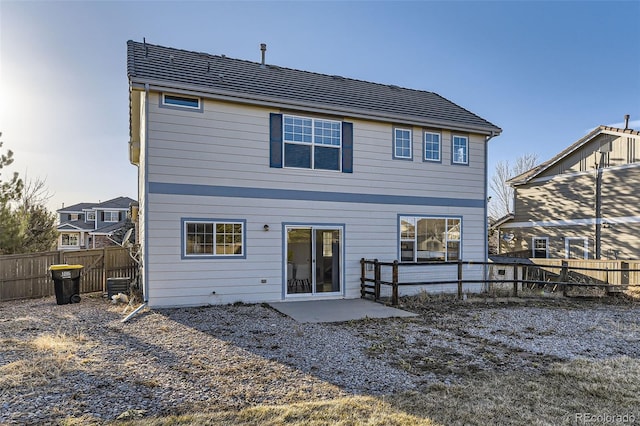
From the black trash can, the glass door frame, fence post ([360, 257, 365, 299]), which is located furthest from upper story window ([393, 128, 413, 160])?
the black trash can

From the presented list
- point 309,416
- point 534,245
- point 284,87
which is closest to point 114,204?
point 284,87

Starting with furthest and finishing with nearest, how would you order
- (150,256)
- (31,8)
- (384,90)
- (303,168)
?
(384,90) < (303,168) < (31,8) < (150,256)

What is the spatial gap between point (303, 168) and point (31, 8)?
25.4 ft

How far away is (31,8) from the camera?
940 cm

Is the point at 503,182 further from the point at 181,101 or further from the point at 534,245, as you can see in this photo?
the point at 181,101

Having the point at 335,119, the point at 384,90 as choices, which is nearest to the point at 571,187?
the point at 384,90

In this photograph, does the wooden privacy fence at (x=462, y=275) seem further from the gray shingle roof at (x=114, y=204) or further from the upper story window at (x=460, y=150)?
the gray shingle roof at (x=114, y=204)

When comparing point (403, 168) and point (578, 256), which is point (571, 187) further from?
point (403, 168)

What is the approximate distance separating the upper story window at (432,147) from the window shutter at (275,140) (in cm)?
465

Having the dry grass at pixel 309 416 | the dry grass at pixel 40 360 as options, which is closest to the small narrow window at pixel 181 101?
the dry grass at pixel 40 360

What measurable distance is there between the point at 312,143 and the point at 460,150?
16.7 feet

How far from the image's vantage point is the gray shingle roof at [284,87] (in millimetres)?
9406

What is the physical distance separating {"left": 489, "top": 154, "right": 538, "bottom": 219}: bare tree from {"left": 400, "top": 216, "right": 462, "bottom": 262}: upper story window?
90.9 ft

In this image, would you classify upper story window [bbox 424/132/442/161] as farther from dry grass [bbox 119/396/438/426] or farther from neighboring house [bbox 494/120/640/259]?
neighboring house [bbox 494/120/640/259]
